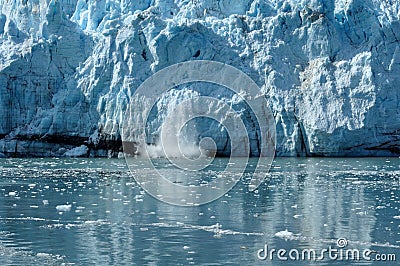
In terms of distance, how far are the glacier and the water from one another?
14.5 metres

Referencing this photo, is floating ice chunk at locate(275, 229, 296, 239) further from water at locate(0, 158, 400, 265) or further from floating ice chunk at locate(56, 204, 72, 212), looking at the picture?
floating ice chunk at locate(56, 204, 72, 212)

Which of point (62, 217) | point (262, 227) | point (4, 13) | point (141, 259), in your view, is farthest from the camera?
point (4, 13)

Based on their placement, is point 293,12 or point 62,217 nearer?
point 62,217

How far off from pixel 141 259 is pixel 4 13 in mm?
31122

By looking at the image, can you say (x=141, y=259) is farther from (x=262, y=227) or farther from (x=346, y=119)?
(x=346, y=119)

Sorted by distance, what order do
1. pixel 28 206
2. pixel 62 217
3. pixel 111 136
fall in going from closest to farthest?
pixel 62 217 → pixel 28 206 → pixel 111 136

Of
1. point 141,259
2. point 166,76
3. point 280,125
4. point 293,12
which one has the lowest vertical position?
point 141,259

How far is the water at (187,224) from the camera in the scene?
6891 mm

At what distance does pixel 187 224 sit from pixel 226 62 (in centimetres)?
2211

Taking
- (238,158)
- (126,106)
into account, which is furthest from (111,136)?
(238,158)

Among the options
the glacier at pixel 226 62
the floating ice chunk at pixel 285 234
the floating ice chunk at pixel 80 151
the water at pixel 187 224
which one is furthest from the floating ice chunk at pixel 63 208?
the floating ice chunk at pixel 80 151

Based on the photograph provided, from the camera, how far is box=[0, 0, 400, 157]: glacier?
28.7 m

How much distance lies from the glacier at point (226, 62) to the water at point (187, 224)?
14.5 metres

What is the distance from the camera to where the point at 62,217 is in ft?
31.2
